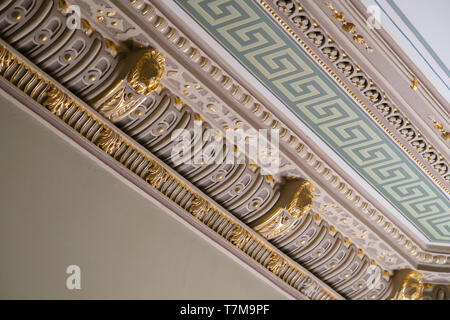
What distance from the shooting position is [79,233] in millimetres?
2203

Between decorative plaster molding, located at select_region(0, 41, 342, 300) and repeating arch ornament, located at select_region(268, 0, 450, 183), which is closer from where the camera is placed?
decorative plaster molding, located at select_region(0, 41, 342, 300)

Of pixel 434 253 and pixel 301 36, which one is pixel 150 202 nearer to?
pixel 301 36

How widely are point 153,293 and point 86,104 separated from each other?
0.74 m

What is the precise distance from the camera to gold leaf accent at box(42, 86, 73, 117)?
214 centimetres

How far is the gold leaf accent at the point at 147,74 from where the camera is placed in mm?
2229

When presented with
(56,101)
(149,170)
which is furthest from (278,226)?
(56,101)

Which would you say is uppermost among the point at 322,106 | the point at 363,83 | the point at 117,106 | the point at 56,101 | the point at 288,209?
the point at 363,83

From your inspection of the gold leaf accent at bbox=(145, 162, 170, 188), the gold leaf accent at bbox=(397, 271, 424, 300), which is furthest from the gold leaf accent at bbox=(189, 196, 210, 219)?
the gold leaf accent at bbox=(397, 271, 424, 300)

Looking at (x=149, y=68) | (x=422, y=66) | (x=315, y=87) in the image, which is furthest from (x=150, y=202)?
(x=422, y=66)

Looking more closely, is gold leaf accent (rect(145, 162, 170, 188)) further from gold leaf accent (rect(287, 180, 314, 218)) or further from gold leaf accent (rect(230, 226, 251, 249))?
gold leaf accent (rect(287, 180, 314, 218))

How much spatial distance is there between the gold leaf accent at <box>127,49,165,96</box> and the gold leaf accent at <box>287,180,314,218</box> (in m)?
0.82

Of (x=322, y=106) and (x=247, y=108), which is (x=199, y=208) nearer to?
(x=247, y=108)

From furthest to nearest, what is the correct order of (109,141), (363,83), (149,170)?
(363,83) < (149,170) < (109,141)

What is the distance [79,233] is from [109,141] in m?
0.34
